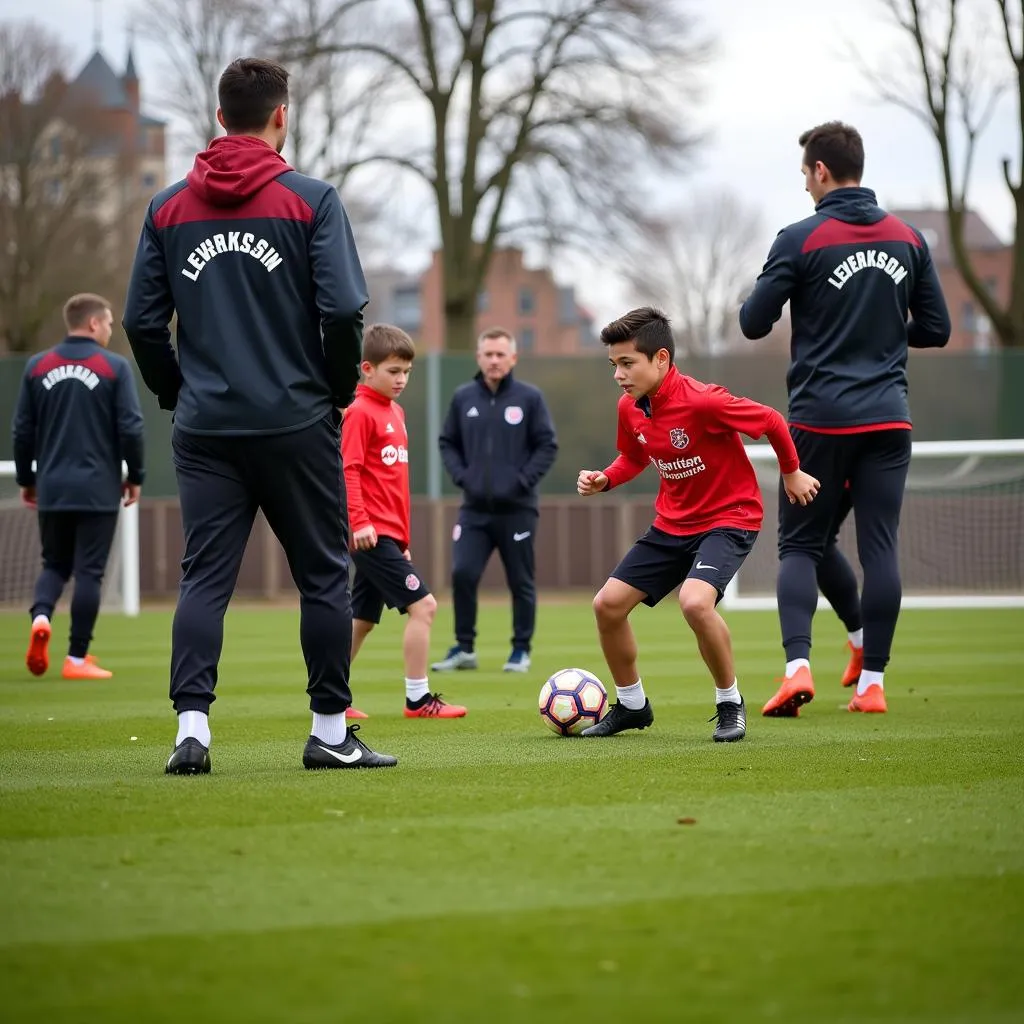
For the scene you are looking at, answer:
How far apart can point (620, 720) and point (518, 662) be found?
3834mm

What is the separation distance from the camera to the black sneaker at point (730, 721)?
616cm

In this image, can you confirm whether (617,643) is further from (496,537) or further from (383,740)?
(496,537)

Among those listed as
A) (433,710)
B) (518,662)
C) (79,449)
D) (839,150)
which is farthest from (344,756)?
(79,449)

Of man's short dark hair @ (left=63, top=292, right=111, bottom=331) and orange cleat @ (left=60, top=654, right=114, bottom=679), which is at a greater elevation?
man's short dark hair @ (left=63, top=292, right=111, bottom=331)

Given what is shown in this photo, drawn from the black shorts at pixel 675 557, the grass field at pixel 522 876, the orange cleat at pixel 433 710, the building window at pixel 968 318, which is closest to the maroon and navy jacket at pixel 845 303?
the black shorts at pixel 675 557

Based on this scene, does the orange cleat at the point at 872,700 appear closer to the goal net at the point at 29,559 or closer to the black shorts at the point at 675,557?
the black shorts at the point at 675,557

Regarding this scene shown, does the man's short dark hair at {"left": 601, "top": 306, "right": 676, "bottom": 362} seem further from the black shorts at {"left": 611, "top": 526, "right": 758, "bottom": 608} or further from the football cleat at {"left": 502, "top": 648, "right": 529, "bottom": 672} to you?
the football cleat at {"left": 502, "top": 648, "right": 529, "bottom": 672}

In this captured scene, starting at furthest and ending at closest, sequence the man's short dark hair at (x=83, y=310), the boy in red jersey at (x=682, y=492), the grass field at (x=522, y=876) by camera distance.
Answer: the man's short dark hair at (x=83, y=310) < the boy in red jersey at (x=682, y=492) < the grass field at (x=522, y=876)

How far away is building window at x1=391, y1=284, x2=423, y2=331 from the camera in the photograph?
10144cm

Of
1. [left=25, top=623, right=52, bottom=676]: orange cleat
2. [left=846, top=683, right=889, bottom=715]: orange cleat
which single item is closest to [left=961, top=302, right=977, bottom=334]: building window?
[left=25, top=623, right=52, bottom=676]: orange cleat

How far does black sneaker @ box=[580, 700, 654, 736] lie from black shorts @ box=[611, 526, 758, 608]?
17.2 inches

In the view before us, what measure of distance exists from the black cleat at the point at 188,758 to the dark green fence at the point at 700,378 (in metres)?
16.4

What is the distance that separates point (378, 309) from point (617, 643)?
3486 inches

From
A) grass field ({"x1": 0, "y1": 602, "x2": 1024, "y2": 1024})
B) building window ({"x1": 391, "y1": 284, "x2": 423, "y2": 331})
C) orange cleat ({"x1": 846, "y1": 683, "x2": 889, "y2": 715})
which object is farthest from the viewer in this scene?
building window ({"x1": 391, "y1": 284, "x2": 423, "y2": 331})
